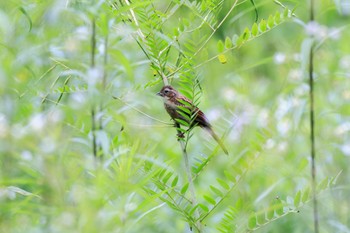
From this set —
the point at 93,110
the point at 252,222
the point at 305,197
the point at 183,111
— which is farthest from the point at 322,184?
the point at 93,110

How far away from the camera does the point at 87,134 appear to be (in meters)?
1.94

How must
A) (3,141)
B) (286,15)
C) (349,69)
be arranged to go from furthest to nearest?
(349,69)
(286,15)
(3,141)

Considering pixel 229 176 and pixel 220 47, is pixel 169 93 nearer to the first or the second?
pixel 220 47

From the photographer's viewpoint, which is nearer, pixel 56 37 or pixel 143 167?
pixel 56 37

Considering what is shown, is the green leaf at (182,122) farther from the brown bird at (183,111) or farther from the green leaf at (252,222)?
the green leaf at (252,222)

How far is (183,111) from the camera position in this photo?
2.75 meters

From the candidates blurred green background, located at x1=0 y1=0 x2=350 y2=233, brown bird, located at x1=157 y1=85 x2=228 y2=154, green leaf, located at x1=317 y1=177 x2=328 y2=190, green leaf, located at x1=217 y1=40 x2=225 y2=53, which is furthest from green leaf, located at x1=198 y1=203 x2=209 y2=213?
green leaf, located at x1=217 y1=40 x2=225 y2=53

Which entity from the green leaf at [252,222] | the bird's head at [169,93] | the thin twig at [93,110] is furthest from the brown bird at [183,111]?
the thin twig at [93,110]

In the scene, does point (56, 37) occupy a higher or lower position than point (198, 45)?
lower

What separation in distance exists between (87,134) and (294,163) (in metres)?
1.41

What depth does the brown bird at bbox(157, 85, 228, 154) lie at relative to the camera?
2.54 m

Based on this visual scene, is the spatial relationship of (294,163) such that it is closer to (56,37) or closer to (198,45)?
(198,45)

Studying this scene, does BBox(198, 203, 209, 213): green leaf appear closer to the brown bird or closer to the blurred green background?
the blurred green background

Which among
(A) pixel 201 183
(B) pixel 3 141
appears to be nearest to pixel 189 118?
(B) pixel 3 141
